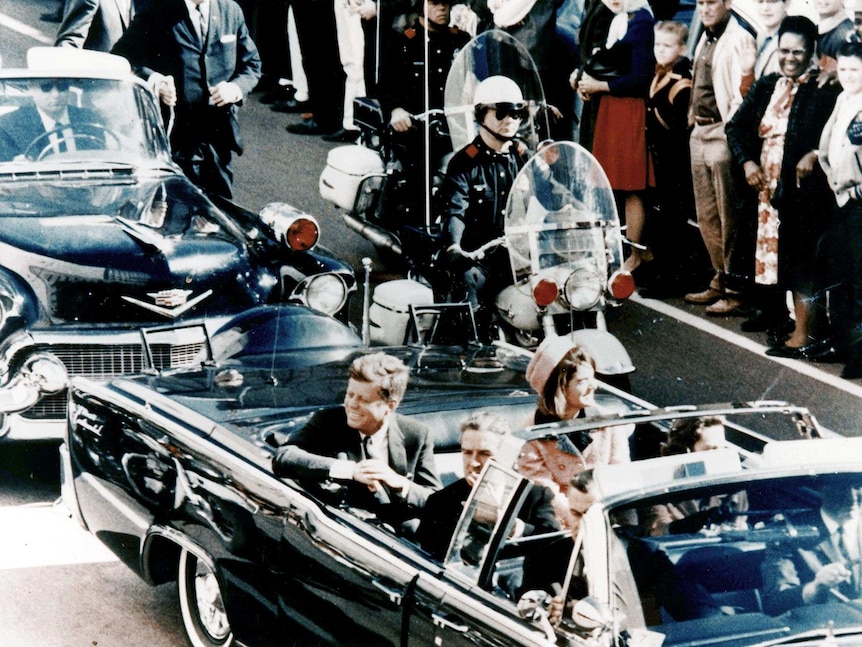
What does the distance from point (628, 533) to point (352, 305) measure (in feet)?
9.85

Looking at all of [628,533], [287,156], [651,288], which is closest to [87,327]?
[287,156]

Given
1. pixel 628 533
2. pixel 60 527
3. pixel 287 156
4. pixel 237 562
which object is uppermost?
pixel 287 156

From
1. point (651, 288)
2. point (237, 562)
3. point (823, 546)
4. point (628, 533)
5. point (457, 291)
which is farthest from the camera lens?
point (651, 288)

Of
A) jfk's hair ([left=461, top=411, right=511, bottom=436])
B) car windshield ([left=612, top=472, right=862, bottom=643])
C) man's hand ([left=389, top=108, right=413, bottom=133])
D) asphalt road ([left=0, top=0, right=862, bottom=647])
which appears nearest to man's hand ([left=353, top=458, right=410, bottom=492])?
jfk's hair ([left=461, top=411, right=511, bottom=436])

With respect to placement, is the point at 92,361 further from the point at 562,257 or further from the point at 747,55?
the point at 747,55

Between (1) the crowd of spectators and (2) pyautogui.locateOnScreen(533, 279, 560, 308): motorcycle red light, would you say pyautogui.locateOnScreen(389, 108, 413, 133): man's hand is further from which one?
(2) pyautogui.locateOnScreen(533, 279, 560, 308): motorcycle red light

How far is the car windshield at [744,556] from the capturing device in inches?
116

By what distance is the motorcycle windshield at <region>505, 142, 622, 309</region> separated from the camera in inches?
204

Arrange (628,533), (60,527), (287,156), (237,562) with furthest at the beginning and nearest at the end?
(287,156) < (60,527) < (237,562) < (628,533)

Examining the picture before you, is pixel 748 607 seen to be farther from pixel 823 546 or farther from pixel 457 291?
pixel 457 291

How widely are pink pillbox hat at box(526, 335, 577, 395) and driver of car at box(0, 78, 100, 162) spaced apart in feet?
8.46

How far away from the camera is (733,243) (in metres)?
5.61

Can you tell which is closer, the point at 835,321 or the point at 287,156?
the point at 835,321

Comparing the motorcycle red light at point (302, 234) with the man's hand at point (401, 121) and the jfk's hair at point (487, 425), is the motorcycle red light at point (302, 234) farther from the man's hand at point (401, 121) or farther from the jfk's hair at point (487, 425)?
the jfk's hair at point (487, 425)
